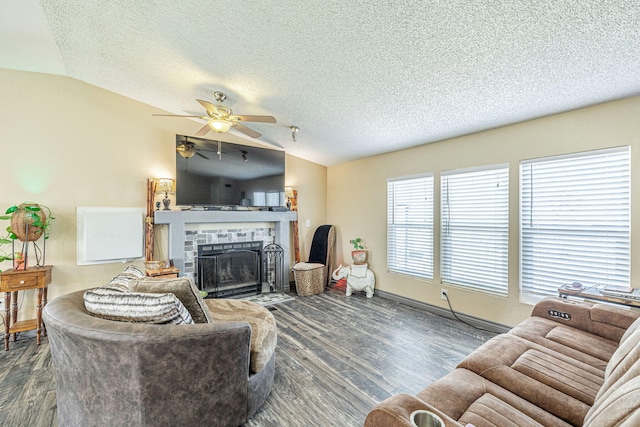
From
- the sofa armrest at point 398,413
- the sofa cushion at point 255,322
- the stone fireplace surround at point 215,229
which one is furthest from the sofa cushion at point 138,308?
the stone fireplace surround at point 215,229

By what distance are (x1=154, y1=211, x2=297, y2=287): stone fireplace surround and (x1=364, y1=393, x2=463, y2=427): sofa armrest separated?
12.0ft

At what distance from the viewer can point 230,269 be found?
4.54m

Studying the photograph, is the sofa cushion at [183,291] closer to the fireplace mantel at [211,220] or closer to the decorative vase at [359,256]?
the fireplace mantel at [211,220]

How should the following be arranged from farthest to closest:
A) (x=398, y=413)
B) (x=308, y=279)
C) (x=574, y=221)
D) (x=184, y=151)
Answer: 1. (x=308, y=279)
2. (x=184, y=151)
3. (x=574, y=221)
4. (x=398, y=413)

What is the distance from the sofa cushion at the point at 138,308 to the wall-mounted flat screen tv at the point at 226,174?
2442 millimetres

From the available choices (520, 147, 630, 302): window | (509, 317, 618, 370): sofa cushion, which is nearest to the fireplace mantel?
(520, 147, 630, 302): window

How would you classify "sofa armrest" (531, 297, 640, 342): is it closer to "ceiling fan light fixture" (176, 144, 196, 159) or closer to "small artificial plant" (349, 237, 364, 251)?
"small artificial plant" (349, 237, 364, 251)

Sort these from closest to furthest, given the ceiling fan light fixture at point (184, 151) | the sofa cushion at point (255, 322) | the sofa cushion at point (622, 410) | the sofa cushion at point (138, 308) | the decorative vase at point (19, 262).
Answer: the sofa cushion at point (622, 410)
the sofa cushion at point (138, 308)
the sofa cushion at point (255, 322)
the decorative vase at point (19, 262)
the ceiling fan light fixture at point (184, 151)

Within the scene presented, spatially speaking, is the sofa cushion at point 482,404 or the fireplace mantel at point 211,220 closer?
the sofa cushion at point 482,404

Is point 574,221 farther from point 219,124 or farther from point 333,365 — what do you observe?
point 219,124

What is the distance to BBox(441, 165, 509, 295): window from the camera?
310cm

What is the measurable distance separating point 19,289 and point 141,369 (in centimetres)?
257

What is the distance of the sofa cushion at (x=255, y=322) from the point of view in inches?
72.7

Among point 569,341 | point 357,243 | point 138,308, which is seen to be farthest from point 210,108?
point 569,341
